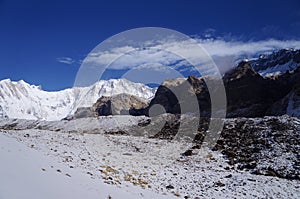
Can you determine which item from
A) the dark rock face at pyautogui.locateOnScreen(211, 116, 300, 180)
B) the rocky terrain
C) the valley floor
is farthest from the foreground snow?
the dark rock face at pyautogui.locateOnScreen(211, 116, 300, 180)

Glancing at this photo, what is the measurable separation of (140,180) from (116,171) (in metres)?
2.08

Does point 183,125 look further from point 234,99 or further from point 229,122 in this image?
point 234,99

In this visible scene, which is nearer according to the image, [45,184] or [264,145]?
[45,184]

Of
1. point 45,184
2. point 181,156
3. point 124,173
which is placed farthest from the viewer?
point 181,156

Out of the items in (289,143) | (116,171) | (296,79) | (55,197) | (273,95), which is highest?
(296,79)

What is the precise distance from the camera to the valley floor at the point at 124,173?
38.1ft

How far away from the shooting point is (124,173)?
19875 millimetres

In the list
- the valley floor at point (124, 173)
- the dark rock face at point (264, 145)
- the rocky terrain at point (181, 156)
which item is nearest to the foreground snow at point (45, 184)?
the valley floor at point (124, 173)

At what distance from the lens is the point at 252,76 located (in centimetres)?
16438

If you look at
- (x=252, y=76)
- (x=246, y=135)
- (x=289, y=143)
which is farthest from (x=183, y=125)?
(x=252, y=76)

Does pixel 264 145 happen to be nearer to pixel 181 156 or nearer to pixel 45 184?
pixel 181 156

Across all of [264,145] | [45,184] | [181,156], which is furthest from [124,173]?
[264,145]

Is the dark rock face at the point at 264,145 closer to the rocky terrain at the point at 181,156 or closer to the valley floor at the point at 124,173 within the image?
the rocky terrain at the point at 181,156

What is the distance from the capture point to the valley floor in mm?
11617
